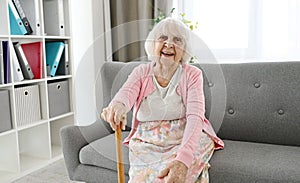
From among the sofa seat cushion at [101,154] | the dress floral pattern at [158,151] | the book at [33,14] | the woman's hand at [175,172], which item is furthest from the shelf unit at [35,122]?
the woman's hand at [175,172]

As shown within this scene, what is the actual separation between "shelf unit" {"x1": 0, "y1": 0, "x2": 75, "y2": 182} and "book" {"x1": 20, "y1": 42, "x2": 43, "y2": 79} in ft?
0.08

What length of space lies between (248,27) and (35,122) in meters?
1.79

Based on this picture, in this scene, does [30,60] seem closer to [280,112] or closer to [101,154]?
[101,154]

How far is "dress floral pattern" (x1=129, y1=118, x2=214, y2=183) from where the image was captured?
134 cm

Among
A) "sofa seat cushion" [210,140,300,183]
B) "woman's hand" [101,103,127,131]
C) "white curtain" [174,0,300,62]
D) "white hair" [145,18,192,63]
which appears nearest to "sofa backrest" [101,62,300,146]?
"sofa seat cushion" [210,140,300,183]

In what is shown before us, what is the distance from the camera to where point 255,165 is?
148cm

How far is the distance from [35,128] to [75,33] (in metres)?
0.87

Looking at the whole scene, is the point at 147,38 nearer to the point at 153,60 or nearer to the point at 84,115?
the point at 153,60

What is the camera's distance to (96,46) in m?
1.34

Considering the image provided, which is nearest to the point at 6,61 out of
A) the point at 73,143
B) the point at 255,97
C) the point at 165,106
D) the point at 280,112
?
the point at 73,143

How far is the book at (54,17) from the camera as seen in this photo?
2.67 metres

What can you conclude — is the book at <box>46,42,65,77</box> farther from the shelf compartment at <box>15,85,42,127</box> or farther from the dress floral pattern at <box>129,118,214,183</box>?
the dress floral pattern at <box>129,118,214,183</box>

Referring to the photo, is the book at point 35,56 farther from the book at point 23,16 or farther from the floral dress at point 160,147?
the floral dress at point 160,147

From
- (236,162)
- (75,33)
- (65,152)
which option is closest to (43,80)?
(75,33)
